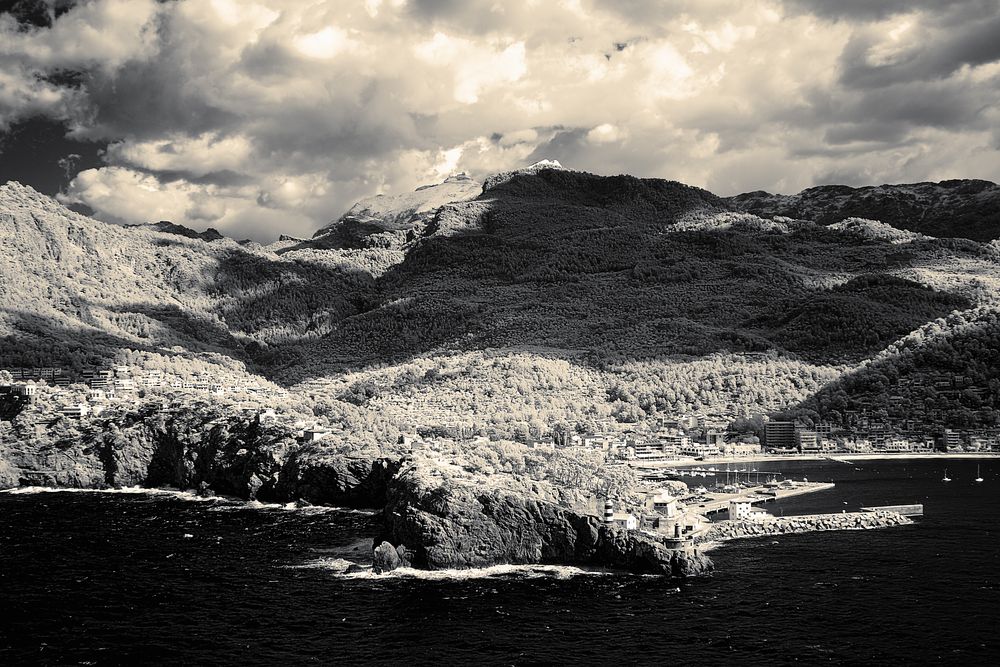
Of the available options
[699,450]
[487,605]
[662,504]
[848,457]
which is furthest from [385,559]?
[848,457]

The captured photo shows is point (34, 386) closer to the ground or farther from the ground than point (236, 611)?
farther from the ground

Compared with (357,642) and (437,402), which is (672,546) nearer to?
(357,642)

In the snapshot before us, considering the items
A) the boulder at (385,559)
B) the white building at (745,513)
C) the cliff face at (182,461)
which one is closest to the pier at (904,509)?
the white building at (745,513)

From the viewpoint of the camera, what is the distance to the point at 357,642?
71812 millimetres

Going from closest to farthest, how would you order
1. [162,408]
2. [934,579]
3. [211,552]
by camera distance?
[934,579]
[211,552]
[162,408]

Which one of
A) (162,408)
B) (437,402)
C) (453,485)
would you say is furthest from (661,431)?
(453,485)

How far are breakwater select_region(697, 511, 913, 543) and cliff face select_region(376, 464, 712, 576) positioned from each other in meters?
15.2

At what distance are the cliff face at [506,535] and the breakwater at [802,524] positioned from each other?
1517 centimetres

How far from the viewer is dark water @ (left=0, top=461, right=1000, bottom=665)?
6975cm

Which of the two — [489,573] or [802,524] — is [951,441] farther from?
[489,573]

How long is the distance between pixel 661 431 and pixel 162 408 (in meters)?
87.8

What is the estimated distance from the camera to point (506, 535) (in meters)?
92.9

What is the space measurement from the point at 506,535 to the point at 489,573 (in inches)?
174

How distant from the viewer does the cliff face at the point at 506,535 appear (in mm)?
91500
